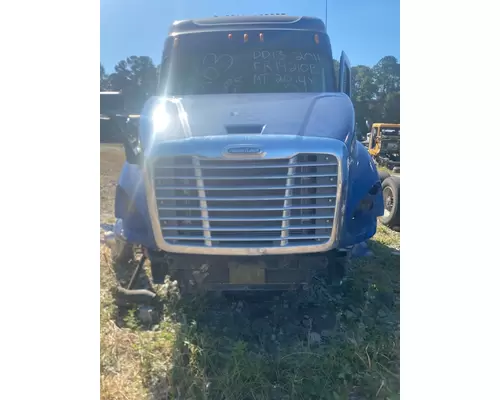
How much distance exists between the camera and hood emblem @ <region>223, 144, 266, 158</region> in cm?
227

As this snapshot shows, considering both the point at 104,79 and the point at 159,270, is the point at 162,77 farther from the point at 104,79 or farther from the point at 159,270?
the point at 159,270

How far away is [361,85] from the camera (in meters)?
2.70

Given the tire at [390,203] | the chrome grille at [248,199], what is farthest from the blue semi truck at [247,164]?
the tire at [390,203]

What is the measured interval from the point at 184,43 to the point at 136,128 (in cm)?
64

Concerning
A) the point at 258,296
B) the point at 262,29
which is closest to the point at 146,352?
the point at 258,296

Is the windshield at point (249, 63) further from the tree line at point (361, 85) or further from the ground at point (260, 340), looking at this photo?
the ground at point (260, 340)

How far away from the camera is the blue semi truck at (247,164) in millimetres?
Result: 2320

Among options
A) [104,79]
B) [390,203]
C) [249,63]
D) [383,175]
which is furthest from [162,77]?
[390,203]

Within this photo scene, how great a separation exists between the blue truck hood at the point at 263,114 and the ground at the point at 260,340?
1.54ft

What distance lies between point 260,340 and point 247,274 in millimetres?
496

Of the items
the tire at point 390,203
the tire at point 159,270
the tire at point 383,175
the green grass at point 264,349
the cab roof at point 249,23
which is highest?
the cab roof at point 249,23
